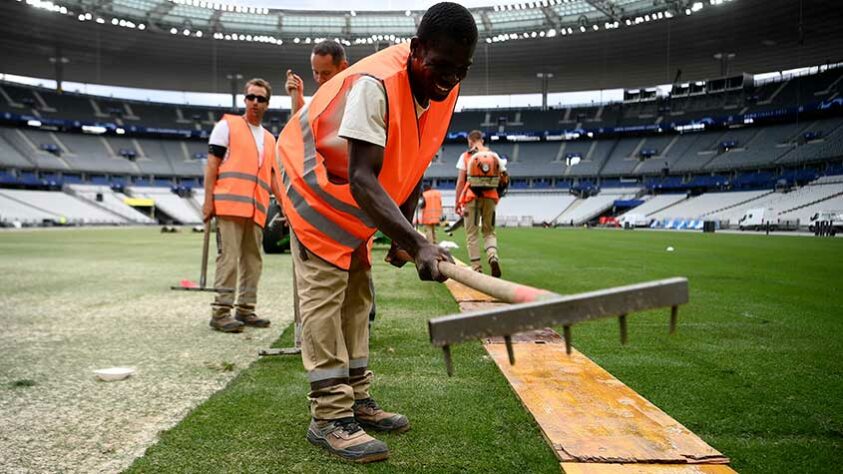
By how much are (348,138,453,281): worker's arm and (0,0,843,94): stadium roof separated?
3604cm

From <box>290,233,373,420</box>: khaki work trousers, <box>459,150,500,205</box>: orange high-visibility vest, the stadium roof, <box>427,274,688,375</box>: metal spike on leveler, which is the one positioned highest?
the stadium roof

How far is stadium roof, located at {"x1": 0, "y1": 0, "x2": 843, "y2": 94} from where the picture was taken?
1356 inches

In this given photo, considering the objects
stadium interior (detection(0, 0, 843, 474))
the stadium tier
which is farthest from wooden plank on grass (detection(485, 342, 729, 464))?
the stadium tier

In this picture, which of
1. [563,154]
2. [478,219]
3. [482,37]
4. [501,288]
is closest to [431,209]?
[478,219]

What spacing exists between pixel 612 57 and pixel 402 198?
4656cm

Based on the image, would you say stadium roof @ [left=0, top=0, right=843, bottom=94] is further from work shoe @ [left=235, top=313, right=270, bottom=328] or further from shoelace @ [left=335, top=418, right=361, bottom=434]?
shoelace @ [left=335, top=418, right=361, bottom=434]

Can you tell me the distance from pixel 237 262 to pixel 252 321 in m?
0.55

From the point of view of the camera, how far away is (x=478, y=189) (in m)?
7.96

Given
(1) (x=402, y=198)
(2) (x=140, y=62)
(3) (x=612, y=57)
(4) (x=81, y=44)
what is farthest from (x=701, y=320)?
(2) (x=140, y=62)

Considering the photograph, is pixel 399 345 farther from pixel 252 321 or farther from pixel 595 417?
pixel 595 417

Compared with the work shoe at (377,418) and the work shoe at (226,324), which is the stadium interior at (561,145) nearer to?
the work shoe at (226,324)

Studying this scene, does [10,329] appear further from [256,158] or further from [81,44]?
[81,44]

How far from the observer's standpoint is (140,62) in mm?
45344

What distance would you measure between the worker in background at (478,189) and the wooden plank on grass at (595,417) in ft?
14.5
